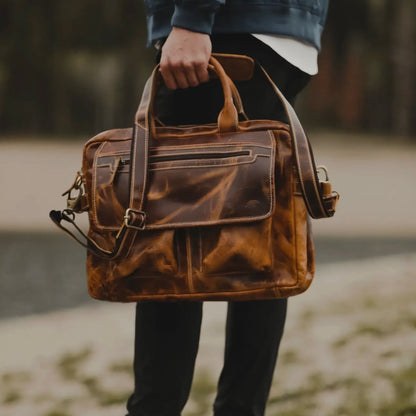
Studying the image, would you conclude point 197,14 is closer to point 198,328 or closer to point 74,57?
point 198,328

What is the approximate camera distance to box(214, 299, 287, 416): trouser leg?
1.56 metres

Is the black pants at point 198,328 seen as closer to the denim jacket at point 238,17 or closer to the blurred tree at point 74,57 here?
the denim jacket at point 238,17

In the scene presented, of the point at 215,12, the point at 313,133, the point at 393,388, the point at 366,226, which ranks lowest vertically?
the point at 313,133

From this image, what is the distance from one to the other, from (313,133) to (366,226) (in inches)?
308

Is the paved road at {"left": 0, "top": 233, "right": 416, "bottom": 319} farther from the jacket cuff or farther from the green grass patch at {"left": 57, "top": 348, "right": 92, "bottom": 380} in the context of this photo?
the jacket cuff

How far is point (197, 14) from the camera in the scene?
1.40 m

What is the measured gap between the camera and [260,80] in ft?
4.91

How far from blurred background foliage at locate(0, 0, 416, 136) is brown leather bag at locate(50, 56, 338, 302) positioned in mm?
11771

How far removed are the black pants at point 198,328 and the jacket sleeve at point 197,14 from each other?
9cm

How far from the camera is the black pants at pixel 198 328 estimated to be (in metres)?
1.50

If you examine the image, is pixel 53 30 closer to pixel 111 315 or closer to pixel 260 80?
pixel 111 315

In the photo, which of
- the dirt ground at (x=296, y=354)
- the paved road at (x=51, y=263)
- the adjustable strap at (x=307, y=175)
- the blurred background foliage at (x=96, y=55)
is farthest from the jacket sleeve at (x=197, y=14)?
the blurred background foliage at (x=96, y=55)

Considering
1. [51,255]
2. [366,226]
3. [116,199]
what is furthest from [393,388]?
[366,226]

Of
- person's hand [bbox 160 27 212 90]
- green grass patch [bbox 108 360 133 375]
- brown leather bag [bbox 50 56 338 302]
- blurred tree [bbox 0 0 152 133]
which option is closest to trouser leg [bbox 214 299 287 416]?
brown leather bag [bbox 50 56 338 302]
